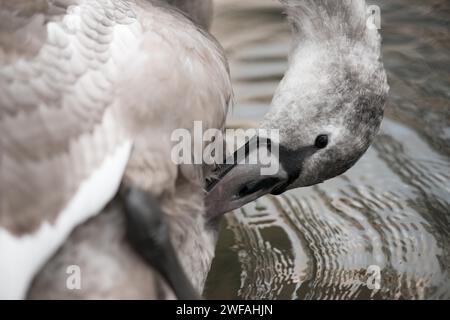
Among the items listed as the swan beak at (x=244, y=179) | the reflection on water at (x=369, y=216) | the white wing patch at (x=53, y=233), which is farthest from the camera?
the reflection on water at (x=369, y=216)

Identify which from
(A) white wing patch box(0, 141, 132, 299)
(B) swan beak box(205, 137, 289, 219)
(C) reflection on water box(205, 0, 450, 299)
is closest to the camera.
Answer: (A) white wing patch box(0, 141, 132, 299)

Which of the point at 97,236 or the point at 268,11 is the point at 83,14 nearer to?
the point at 97,236

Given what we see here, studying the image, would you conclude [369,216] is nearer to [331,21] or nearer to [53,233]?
[331,21]

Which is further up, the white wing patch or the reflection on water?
the white wing patch

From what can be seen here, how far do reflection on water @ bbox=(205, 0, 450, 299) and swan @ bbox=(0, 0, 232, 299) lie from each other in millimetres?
559

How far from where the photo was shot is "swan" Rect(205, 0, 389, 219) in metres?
3.27

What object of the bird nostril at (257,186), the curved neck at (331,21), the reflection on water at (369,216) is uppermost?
the curved neck at (331,21)

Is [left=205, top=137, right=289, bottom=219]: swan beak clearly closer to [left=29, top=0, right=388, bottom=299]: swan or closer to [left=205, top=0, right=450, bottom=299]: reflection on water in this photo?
[left=29, top=0, right=388, bottom=299]: swan

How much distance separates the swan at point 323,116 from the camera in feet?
10.7

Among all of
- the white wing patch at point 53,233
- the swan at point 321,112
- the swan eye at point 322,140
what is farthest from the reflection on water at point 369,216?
the white wing patch at point 53,233

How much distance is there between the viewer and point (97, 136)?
8.52 ft

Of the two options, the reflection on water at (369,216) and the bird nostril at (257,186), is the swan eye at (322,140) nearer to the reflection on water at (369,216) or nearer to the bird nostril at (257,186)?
the bird nostril at (257,186)

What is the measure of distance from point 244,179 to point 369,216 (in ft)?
2.48

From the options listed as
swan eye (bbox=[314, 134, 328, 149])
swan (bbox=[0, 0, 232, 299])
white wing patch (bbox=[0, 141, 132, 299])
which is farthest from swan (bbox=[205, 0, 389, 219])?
white wing patch (bbox=[0, 141, 132, 299])
